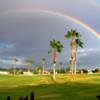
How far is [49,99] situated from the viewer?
45.8m

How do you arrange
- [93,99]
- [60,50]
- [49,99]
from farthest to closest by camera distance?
[60,50] → [49,99] → [93,99]

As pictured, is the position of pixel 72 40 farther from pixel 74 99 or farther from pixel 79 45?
pixel 74 99

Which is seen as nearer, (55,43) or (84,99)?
(84,99)

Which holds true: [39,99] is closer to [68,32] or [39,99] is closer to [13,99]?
[13,99]

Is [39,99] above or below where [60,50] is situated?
below

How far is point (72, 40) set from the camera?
15275 cm

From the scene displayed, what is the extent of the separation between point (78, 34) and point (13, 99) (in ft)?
357

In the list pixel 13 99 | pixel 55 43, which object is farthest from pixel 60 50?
pixel 13 99

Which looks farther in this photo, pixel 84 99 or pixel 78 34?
pixel 78 34

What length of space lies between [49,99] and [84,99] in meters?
5.23

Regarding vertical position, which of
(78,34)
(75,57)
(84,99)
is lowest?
(84,99)

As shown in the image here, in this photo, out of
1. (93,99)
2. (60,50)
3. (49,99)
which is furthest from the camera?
(60,50)

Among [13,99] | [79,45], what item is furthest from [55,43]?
[13,99]

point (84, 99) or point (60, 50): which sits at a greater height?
point (60, 50)
